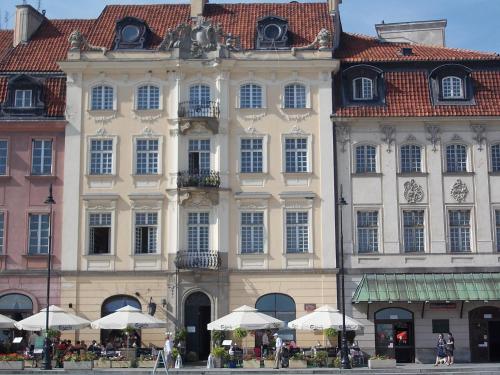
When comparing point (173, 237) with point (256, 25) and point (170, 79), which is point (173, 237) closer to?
point (170, 79)

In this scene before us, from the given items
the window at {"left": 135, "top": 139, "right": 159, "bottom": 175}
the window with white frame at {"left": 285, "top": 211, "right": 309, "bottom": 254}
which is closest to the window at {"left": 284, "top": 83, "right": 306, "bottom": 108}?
the window with white frame at {"left": 285, "top": 211, "right": 309, "bottom": 254}

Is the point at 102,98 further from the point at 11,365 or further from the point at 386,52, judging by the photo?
the point at 386,52

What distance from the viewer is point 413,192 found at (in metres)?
43.2

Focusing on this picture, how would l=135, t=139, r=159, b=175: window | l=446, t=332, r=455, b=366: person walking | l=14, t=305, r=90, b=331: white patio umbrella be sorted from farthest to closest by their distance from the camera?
l=135, t=139, r=159, b=175: window
l=446, t=332, r=455, b=366: person walking
l=14, t=305, r=90, b=331: white patio umbrella

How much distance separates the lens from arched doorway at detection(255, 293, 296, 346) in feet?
139

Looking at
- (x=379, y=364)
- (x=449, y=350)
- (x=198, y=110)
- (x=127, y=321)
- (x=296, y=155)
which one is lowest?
(x=379, y=364)

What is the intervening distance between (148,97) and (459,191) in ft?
53.7

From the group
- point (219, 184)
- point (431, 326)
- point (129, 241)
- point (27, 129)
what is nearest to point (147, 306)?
point (129, 241)

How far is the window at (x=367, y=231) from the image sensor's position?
4297 centimetres

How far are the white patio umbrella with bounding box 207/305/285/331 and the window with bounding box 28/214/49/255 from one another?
10.3 m

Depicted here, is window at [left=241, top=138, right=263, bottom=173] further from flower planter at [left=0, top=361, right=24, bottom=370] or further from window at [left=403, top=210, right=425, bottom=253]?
flower planter at [left=0, top=361, right=24, bottom=370]

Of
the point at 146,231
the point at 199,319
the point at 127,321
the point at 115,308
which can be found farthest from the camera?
the point at 146,231

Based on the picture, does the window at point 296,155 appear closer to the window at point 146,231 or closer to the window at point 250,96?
the window at point 250,96

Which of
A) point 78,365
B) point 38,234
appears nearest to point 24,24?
point 38,234
